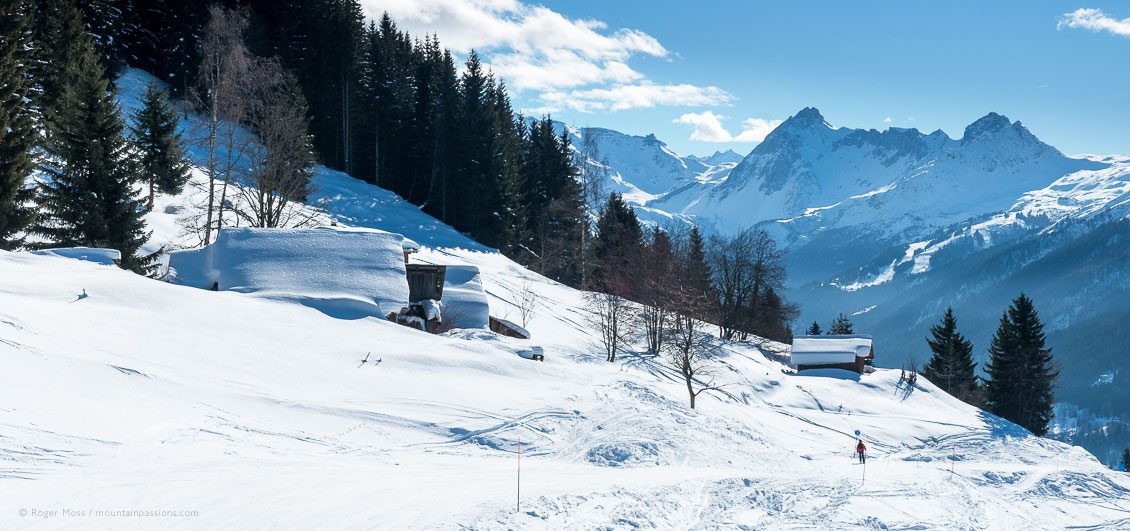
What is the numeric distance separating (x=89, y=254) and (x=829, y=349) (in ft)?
144

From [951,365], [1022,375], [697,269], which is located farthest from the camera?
[951,365]

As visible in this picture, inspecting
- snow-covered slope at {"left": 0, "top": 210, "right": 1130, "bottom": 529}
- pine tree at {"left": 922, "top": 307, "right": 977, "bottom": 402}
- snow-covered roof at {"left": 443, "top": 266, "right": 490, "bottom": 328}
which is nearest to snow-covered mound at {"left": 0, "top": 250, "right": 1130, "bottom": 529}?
snow-covered slope at {"left": 0, "top": 210, "right": 1130, "bottom": 529}

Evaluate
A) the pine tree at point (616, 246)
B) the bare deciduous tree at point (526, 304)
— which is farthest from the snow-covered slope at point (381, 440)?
the pine tree at point (616, 246)

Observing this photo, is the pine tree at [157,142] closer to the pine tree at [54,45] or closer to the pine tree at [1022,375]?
the pine tree at [54,45]

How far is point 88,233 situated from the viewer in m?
23.8

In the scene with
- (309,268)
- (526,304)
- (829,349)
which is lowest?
(829,349)

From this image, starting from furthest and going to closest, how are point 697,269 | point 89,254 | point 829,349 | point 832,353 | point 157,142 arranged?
point 697,269 → point 829,349 → point 832,353 → point 157,142 → point 89,254

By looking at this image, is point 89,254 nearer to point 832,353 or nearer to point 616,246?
point 616,246

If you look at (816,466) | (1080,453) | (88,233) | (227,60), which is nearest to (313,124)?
(227,60)

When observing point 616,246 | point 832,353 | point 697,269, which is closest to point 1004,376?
point 832,353

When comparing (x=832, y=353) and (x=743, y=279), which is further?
(x=743, y=279)

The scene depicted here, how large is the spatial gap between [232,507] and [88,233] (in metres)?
19.7

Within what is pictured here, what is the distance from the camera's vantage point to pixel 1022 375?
165ft

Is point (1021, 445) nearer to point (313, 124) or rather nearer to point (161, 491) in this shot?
point (161, 491)
